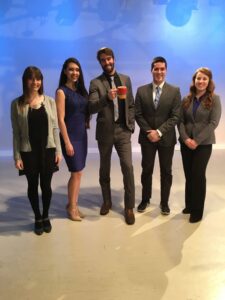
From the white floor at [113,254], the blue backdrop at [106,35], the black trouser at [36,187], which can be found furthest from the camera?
the blue backdrop at [106,35]

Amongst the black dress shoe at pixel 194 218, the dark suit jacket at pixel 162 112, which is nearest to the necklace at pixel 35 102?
the dark suit jacket at pixel 162 112

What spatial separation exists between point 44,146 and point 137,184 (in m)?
1.71

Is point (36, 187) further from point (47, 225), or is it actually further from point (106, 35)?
point (106, 35)

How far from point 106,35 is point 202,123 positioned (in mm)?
3167

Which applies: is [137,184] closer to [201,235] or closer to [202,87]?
[201,235]

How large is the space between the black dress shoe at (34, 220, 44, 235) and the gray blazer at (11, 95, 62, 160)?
24.4 inches

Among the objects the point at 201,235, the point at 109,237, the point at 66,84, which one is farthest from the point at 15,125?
the point at 201,235

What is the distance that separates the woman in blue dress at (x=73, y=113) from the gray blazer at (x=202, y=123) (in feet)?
2.92

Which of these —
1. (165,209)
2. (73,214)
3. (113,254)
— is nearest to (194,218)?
(165,209)

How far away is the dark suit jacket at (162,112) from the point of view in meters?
2.88

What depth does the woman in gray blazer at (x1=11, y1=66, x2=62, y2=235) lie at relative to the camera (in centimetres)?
251

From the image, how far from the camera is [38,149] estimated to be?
2607 millimetres

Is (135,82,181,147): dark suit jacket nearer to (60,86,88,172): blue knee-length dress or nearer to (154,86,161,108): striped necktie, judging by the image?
(154,86,161,108): striped necktie

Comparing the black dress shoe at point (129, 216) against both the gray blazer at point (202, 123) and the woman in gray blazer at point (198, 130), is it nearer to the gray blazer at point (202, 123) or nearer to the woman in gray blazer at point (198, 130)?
the woman in gray blazer at point (198, 130)
